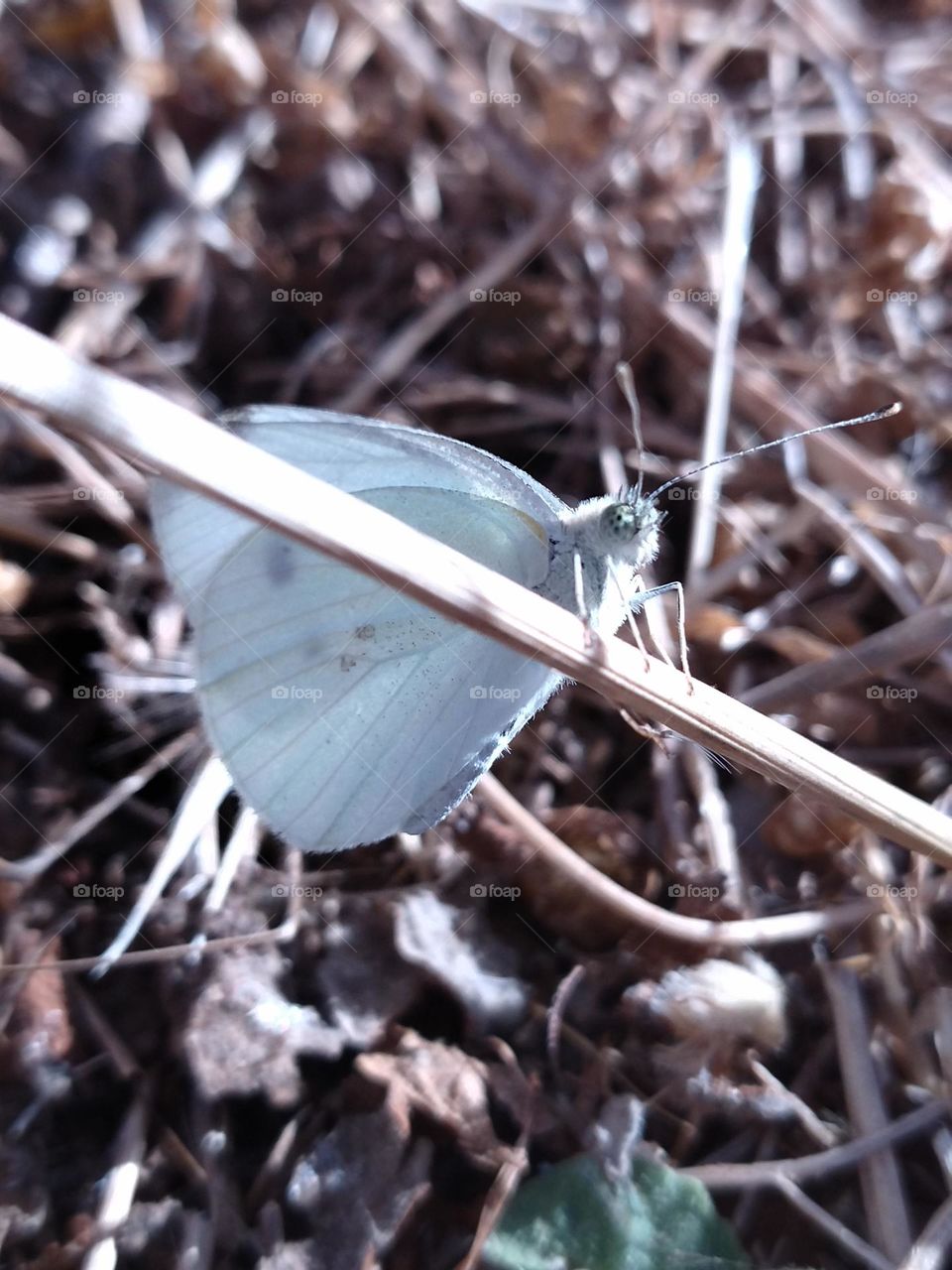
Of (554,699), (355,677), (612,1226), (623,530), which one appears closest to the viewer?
(612,1226)

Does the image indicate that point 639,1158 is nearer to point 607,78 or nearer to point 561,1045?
point 561,1045

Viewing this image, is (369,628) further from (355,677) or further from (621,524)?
(621,524)

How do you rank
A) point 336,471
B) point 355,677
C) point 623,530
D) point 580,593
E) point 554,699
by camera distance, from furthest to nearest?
point 554,699, point 355,677, point 336,471, point 623,530, point 580,593

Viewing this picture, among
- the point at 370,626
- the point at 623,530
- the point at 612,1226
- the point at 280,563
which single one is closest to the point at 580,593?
the point at 623,530

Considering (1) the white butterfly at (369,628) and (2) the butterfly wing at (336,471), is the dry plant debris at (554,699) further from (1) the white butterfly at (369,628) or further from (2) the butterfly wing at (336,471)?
(2) the butterfly wing at (336,471)

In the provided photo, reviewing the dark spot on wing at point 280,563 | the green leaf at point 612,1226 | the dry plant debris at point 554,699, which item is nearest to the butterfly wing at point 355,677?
the dark spot on wing at point 280,563

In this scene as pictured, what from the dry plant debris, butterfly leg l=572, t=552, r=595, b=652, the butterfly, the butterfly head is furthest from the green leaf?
the butterfly head
